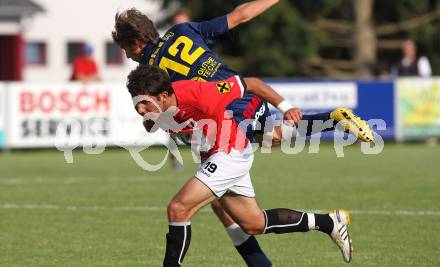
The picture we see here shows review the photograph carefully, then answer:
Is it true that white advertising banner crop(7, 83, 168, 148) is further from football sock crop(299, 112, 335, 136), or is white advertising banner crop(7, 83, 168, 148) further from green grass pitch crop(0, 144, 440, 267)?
football sock crop(299, 112, 335, 136)

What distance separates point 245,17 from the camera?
8.52 metres

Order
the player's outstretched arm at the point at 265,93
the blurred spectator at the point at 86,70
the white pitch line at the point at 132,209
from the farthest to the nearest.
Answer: the blurred spectator at the point at 86,70 → the white pitch line at the point at 132,209 → the player's outstretched arm at the point at 265,93

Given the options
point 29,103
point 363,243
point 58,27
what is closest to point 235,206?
point 363,243

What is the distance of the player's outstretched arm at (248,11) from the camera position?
8.46m

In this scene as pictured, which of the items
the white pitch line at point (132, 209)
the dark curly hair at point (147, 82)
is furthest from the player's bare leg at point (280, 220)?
the white pitch line at point (132, 209)

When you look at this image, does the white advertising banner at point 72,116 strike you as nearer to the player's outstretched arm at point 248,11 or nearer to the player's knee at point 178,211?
the player's outstretched arm at point 248,11

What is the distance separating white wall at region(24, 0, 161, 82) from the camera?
41.9 m


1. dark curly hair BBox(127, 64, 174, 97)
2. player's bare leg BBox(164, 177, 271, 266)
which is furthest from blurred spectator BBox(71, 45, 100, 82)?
player's bare leg BBox(164, 177, 271, 266)

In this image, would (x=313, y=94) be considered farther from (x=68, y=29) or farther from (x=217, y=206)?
(x=68, y=29)

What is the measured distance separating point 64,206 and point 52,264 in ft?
13.0

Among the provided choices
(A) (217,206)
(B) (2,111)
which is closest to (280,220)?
(A) (217,206)

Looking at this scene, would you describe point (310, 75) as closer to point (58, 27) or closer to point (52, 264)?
point (58, 27)

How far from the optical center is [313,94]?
23.2 m

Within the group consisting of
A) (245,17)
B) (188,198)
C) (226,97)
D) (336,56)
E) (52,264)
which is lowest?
(52,264)
